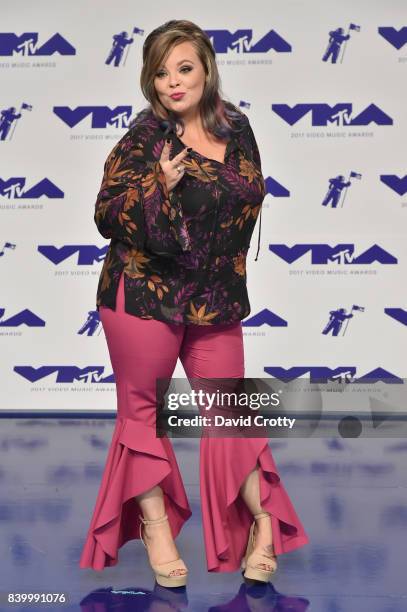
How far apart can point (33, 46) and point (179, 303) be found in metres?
3.42

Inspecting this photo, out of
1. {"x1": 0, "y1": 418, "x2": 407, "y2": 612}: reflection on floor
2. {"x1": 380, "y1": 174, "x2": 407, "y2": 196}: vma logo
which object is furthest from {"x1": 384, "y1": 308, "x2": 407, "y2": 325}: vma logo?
{"x1": 0, "y1": 418, "x2": 407, "y2": 612}: reflection on floor

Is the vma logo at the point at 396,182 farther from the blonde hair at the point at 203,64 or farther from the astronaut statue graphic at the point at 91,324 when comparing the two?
the blonde hair at the point at 203,64

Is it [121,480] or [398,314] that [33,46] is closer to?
[398,314]

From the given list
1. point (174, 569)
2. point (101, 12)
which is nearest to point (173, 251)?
point (174, 569)

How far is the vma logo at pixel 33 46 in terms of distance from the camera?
212 inches

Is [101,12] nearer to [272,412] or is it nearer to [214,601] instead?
[272,412]

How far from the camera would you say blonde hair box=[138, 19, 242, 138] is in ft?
8.05

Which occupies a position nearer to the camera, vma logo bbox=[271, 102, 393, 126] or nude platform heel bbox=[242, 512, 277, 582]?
nude platform heel bbox=[242, 512, 277, 582]

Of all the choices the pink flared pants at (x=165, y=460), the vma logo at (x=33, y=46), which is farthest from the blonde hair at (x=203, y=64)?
the vma logo at (x=33, y=46)

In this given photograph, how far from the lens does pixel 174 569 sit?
2467mm

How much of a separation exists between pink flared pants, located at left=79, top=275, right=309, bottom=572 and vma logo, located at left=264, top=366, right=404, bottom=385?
9.07 ft

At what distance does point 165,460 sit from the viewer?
2512 mm

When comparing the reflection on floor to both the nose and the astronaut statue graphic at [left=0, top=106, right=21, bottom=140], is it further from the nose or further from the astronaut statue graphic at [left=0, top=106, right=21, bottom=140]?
the astronaut statue graphic at [left=0, top=106, right=21, bottom=140]

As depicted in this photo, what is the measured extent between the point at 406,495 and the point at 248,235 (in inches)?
57.1
